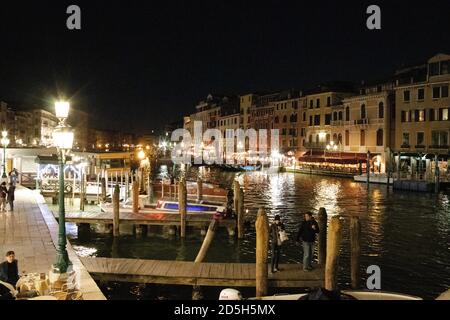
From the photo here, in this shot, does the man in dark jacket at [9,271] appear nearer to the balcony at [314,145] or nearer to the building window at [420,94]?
the building window at [420,94]

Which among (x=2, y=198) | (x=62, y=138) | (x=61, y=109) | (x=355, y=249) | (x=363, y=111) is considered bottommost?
(x=355, y=249)

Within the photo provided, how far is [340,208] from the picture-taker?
3125 centimetres

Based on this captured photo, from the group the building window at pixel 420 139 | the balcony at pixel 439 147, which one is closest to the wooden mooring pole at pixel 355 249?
the balcony at pixel 439 147

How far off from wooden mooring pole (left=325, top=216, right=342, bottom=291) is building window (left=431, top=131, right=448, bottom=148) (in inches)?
1622

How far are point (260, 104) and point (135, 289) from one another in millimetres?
77369

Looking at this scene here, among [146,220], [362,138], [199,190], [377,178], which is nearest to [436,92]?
[377,178]

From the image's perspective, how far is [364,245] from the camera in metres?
20.3

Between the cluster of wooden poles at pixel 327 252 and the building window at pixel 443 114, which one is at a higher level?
the building window at pixel 443 114

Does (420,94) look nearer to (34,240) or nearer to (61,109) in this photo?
(34,240)

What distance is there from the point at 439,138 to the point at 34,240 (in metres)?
44.2

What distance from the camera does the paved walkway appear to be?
38.2 feet

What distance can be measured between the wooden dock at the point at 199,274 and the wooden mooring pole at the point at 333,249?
3.41 ft

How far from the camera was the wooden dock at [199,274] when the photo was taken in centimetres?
1295
